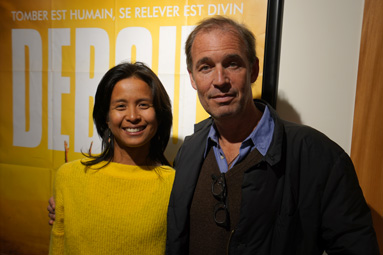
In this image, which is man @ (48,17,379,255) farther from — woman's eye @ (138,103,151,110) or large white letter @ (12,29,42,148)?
large white letter @ (12,29,42,148)

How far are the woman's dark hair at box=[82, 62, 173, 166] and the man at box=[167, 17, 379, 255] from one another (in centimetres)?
17

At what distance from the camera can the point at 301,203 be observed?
93cm

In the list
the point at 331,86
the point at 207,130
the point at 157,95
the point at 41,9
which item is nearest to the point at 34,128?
the point at 41,9

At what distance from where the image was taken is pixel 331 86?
4.19ft

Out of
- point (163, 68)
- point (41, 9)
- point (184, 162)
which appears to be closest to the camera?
point (184, 162)

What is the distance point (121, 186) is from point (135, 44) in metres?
0.77

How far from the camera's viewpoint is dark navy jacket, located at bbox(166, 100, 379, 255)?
35.0 inches

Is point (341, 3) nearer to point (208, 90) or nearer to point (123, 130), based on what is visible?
point (208, 90)

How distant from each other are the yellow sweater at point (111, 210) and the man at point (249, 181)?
67mm

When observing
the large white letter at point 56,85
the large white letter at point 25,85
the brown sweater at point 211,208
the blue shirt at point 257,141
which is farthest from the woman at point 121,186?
the large white letter at point 25,85

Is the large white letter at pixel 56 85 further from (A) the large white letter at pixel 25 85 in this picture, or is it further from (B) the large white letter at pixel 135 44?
(B) the large white letter at pixel 135 44

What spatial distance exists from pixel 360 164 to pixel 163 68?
1.05 m

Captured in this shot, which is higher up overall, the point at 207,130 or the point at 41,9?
the point at 41,9

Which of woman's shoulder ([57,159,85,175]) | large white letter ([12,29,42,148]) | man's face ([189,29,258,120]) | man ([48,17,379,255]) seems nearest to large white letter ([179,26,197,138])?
man ([48,17,379,255])
